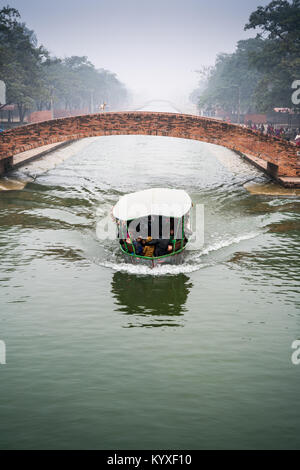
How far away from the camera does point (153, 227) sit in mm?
16188

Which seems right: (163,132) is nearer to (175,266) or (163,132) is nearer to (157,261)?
(175,266)

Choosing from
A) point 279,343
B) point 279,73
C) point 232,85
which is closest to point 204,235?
point 279,343

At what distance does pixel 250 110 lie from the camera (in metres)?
74.9

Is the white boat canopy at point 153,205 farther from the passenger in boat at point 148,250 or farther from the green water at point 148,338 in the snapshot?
the green water at point 148,338

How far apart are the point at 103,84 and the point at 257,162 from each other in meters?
89.5

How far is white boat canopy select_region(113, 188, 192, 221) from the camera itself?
15.6 metres

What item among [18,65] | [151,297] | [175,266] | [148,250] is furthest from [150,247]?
Answer: [18,65]

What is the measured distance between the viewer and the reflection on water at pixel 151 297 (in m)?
12.2

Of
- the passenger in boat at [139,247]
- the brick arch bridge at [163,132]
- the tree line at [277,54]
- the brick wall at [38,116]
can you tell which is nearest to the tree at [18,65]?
the brick wall at [38,116]

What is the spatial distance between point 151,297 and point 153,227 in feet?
10.9

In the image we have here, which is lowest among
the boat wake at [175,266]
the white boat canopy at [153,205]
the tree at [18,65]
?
the boat wake at [175,266]

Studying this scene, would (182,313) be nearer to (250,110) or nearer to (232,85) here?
(232,85)

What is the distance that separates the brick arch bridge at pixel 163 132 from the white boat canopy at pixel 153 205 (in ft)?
39.4

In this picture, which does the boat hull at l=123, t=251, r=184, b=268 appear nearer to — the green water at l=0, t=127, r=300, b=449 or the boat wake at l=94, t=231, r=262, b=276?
the boat wake at l=94, t=231, r=262, b=276
